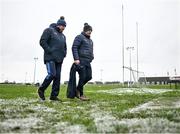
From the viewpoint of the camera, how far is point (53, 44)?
12.7 meters

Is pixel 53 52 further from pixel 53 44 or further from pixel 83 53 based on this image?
pixel 83 53

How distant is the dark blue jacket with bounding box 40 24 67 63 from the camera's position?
12.5 m

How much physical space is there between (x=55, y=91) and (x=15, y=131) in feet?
24.1

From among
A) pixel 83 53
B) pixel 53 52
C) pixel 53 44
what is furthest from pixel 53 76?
pixel 83 53

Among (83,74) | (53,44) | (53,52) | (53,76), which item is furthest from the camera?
(83,74)

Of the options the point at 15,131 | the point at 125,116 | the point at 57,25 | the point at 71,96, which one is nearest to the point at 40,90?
the point at 71,96

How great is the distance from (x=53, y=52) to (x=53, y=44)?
1.03ft

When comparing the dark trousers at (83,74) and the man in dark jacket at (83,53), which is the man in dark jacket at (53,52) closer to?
the man in dark jacket at (83,53)

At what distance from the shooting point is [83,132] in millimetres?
5277

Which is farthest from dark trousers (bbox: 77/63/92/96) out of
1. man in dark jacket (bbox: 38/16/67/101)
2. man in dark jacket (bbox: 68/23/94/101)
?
man in dark jacket (bbox: 38/16/67/101)

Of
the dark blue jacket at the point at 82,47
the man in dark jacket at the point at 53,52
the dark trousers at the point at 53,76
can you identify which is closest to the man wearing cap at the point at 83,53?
the dark blue jacket at the point at 82,47

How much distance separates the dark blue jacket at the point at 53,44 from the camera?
12.5m

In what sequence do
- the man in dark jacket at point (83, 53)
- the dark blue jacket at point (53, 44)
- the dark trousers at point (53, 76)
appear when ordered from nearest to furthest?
the dark trousers at point (53, 76) → the dark blue jacket at point (53, 44) → the man in dark jacket at point (83, 53)

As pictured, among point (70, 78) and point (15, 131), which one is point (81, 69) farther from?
point (15, 131)
